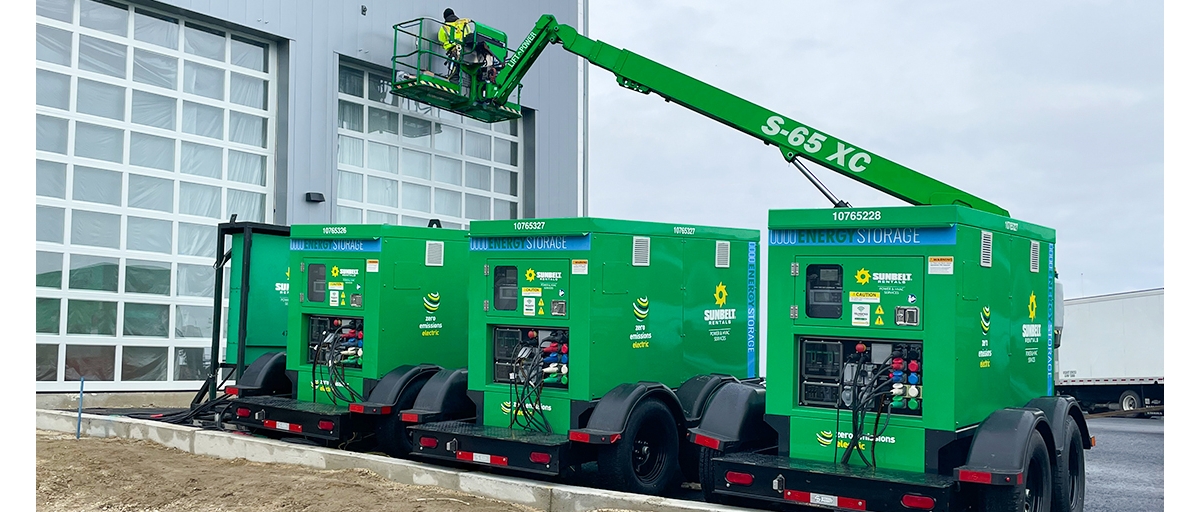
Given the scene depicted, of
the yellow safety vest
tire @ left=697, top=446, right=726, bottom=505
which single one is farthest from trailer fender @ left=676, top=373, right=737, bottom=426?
the yellow safety vest

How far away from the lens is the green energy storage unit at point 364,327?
11.0 meters

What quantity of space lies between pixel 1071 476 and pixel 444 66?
48.1 feet

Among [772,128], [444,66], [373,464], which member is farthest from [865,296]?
[444,66]

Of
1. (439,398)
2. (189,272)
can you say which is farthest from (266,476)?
(189,272)

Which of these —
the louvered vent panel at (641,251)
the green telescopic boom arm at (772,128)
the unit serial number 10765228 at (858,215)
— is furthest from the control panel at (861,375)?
the green telescopic boom arm at (772,128)

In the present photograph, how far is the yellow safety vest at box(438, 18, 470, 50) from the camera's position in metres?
18.9

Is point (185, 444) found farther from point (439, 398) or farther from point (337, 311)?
point (439, 398)

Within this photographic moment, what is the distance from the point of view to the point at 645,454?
9469 millimetres

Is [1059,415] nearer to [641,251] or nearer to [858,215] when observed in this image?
[858,215]

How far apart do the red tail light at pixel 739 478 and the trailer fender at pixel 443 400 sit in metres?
3.55

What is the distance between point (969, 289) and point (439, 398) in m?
5.35

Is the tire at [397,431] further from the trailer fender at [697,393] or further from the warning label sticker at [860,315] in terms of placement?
the warning label sticker at [860,315]

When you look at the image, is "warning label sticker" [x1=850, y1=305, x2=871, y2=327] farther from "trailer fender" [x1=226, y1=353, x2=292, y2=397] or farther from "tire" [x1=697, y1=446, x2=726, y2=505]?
"trailer fender" [x1=226, y1=353, x2=292, y2=397]

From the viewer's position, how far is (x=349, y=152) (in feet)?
62.7
